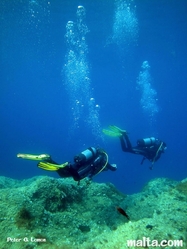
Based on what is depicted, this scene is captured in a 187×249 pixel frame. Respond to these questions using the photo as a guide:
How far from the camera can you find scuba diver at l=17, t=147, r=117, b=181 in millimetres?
4701

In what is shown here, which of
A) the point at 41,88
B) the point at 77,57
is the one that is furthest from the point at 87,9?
the point at 41,88

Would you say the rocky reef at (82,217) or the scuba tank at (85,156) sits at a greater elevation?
the scuba tank at (85,156)

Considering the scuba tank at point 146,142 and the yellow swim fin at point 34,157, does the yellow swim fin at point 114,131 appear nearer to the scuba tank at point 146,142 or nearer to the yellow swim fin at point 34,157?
the scuba tank at point 146,142

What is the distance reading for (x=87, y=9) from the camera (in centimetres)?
2305

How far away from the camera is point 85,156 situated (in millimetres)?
5617

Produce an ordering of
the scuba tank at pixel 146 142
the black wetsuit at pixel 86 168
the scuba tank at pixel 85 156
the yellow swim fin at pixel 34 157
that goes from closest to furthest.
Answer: the yellow swim fin at pixel 34 157, the black wetsuit at pixel 86 168, the scuba tank at pixel 85 156, the scuba tank at pixel 146 142

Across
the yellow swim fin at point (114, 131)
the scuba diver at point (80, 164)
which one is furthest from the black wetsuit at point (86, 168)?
the yellow swim fin at point (114, 131)

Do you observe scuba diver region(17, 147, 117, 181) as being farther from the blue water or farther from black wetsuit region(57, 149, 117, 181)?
the blue water

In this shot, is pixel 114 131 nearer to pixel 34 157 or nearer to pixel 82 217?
pixel 82 217

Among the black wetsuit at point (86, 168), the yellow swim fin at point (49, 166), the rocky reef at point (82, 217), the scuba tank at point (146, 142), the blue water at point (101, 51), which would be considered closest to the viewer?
the rocky reef at point (82, 217)

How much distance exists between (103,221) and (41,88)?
227ft

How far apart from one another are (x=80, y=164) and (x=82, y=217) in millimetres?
1327

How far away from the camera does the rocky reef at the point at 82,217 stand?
11.6 ft

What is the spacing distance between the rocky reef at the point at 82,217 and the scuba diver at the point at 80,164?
605mm
